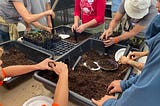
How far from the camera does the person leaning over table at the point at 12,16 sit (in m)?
1.55

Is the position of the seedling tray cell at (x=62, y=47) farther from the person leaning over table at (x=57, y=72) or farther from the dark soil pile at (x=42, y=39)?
the person leaning over table at (x=57, y=72)

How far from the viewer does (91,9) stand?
1.80 metres

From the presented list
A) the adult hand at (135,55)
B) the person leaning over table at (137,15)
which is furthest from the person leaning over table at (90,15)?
the adult hand at (135,55)

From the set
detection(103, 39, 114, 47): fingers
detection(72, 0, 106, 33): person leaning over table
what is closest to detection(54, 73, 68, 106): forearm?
detection(103, 39, 114, 47): fingers

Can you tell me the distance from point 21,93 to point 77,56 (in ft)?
1.68

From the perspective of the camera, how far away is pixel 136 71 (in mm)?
1201

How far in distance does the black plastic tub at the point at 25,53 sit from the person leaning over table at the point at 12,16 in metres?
0.11

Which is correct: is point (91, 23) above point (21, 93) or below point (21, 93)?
above

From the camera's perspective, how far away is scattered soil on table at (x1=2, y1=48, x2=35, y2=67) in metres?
1.35

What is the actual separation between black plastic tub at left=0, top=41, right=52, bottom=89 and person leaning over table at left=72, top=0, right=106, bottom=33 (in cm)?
51

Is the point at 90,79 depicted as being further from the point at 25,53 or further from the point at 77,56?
the point at 25,53

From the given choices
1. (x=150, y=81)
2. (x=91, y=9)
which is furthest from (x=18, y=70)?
(x=91, y=9)

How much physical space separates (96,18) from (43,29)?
0.54 m

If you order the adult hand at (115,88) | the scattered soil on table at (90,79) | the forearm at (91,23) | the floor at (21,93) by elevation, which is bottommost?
the floor at (21,93)
